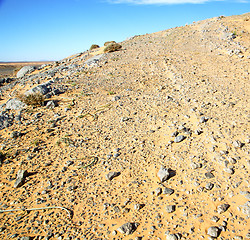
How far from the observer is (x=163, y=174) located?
3.41m

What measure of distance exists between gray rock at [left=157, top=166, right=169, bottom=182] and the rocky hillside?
0.06ft

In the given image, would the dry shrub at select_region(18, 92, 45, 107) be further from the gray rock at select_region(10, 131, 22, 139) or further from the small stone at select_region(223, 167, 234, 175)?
the small stone at select_region(223, 167, 234, 175)

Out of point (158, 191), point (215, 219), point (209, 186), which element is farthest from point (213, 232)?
point (158, 191)

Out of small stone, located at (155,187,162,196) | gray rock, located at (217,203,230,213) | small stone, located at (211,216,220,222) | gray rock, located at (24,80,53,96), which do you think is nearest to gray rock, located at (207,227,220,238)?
small stone, located at (211,216,220,222)

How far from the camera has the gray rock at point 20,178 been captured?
357 centimetres

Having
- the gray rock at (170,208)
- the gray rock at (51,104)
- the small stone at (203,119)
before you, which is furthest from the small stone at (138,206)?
the gray rock at (51,104)

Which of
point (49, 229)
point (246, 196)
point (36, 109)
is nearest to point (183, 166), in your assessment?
point (246, 196)

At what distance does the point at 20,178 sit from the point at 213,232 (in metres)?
3.55

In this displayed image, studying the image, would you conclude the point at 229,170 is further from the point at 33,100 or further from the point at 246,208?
→ the point at 33,100

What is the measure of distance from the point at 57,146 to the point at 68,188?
1.48m

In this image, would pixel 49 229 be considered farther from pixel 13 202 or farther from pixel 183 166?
pixel 183 166

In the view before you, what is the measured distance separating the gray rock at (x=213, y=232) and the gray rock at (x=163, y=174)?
1.08 meters

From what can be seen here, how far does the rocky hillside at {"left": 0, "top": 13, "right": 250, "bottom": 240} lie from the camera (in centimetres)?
272

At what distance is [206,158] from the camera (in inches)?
146
